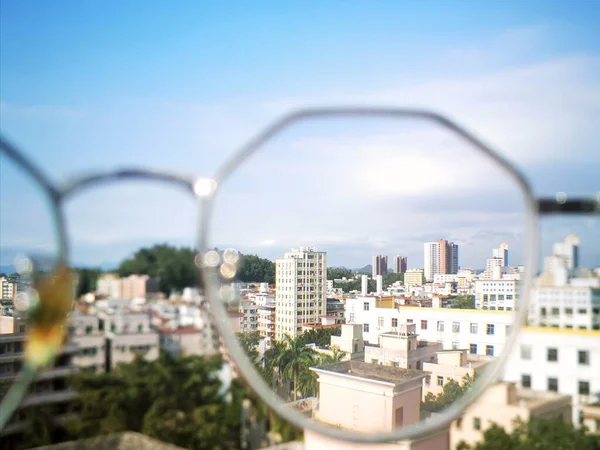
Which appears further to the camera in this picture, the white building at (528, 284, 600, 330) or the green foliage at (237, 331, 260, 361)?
the green foliage at (237, 331, 260, 361)

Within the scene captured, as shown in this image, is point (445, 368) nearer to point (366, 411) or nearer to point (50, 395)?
point (366, 411)

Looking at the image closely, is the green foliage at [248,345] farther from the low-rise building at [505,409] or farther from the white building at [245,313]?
the low-rise building at [505,409]

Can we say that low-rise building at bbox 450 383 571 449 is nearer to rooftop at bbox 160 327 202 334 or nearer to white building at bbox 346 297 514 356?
rooftop at bbox 160 327 202 334

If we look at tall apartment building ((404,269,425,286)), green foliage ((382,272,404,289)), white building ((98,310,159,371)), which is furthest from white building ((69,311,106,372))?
tall apartment building ((404,269,425,286))

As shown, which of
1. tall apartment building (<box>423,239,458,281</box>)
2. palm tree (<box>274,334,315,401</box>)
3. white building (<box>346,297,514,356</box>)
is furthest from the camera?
palm tree (<box>274,334,315,401</box>)

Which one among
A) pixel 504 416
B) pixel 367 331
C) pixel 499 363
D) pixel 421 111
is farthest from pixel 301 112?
pixel 367 331

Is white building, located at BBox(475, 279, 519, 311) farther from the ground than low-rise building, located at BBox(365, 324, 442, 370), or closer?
farther from the ground
